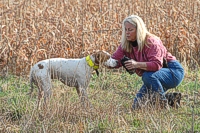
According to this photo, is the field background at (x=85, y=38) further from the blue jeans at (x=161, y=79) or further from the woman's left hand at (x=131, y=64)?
the woman's left hand at (x=131, y=64)

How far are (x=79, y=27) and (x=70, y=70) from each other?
2.63 m

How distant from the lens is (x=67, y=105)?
5.28m

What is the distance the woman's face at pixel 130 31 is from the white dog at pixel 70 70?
0.42 meters

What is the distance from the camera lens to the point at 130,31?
236 inches

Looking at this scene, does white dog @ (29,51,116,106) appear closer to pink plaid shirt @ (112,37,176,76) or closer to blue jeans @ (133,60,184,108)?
pink plaid shirt @ (112,37,176,76)

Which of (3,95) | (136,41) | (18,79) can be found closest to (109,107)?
(136,41)

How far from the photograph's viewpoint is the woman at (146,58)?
596cm

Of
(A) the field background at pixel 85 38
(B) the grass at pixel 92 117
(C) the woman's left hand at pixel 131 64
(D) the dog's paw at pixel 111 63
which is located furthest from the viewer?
(A) the field background at pixel 85 38

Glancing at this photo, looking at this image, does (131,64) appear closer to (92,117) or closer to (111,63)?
(111,63)

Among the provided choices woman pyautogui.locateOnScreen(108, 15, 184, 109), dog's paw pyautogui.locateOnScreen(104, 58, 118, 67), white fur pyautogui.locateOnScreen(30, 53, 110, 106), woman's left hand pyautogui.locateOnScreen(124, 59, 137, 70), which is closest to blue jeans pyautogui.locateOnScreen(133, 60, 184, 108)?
woman pyautogui.locateOnScreen(108, 15, 184, 109)

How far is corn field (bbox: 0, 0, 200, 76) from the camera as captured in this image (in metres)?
8.37

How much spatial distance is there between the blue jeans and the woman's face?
0.47 metres

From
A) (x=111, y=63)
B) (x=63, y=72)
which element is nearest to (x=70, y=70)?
(x=63, y=72)

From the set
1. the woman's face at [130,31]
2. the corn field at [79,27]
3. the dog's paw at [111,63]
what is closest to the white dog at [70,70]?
the dog's paw at [111,63]
